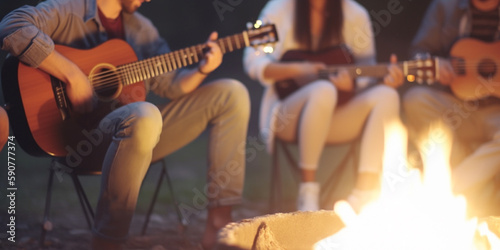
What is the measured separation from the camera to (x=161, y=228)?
3.64 meters

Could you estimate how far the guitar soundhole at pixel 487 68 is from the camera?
12.8 feet

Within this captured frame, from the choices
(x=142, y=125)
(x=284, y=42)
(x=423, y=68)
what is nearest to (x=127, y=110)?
(x=142, y=125)

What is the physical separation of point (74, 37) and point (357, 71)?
181cm

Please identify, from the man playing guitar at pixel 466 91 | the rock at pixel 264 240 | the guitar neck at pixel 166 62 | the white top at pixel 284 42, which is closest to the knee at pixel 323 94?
the white top at pixel 284 42

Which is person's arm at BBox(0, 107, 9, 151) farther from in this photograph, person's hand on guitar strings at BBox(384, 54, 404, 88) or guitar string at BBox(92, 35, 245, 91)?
person's hand on guitar strings at BBox(384, 54, 404, 88)

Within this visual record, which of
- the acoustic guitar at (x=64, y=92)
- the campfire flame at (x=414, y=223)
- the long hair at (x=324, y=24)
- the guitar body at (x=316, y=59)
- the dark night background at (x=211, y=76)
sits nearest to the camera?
the campfire flame at (x=414, y=223)

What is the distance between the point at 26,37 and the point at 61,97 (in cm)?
32

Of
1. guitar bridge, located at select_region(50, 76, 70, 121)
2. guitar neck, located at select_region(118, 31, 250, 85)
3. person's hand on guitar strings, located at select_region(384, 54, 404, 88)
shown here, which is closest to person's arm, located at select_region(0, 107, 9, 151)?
guitar bridge, located at select_region(50, 76, 70, 121)

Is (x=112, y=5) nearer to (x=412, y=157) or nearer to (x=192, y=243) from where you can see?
(x=192, y=243)

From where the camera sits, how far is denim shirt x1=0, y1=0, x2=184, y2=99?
2672 millimetres

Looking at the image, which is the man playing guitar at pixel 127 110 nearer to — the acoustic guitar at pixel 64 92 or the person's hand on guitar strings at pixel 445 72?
the acoustic guitar at pixel 64 92

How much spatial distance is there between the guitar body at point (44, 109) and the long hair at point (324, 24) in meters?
1.50

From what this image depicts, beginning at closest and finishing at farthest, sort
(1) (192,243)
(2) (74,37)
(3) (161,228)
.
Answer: (2) (74,37), (1) (192,243), (3) (161,228)

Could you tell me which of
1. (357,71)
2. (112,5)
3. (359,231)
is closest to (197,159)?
(357,71)
